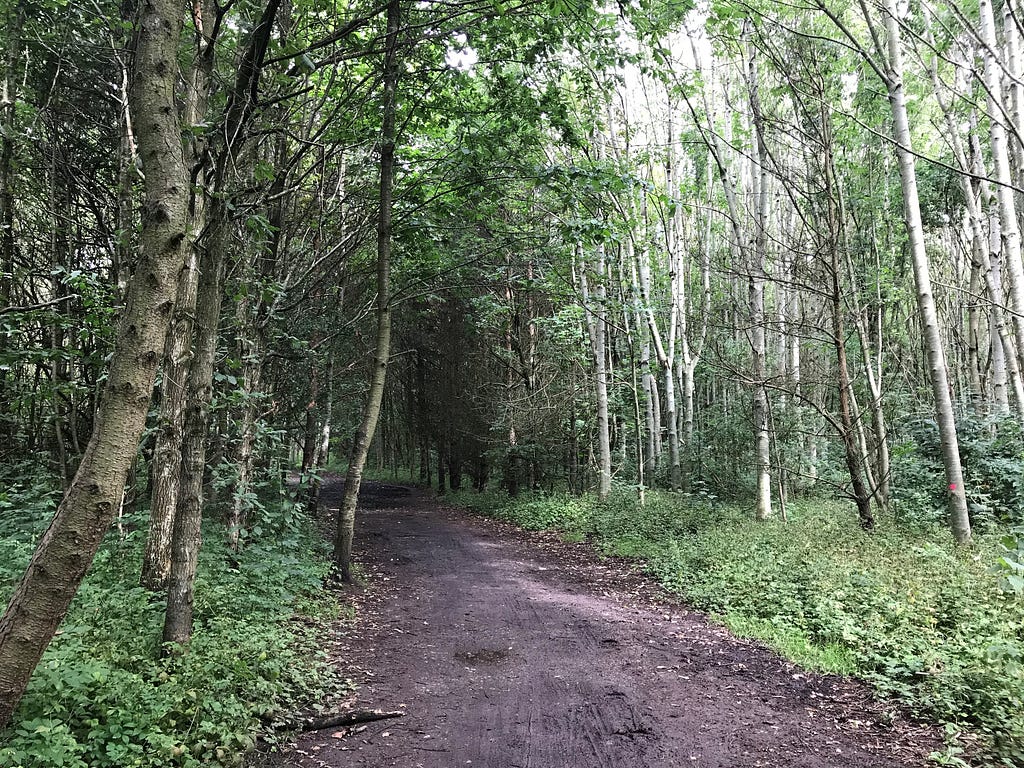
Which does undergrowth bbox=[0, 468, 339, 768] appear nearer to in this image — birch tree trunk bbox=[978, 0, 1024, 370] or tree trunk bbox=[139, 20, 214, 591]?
tree trunk bbox=[139, 20, 214, 591]

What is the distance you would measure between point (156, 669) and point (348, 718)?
1.41 m

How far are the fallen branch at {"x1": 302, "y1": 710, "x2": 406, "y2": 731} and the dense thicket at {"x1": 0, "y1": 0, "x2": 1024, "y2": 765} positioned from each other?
124 centimetres

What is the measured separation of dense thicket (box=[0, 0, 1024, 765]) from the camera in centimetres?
443

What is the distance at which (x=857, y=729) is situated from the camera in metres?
4.27

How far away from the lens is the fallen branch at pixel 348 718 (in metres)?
4.23

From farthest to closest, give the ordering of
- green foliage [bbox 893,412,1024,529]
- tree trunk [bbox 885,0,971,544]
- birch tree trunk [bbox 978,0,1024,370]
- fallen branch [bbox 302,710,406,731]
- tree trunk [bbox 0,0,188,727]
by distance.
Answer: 1. green foliage [bbox 893,412,1024,529]
2. birch tree trunk [bbox 978,0,1024,370]
3. tree trunk [bbox 885,0,971,544]
4. fallen branch [bbox 302,710,406,731]
5. tree trunk [bbox 0,0,188,727]

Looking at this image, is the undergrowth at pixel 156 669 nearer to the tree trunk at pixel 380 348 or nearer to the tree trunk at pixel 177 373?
the tree trunk at pixel 177 373

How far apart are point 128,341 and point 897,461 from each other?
1358cm

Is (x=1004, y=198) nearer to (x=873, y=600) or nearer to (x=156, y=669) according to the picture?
→ (x=873, y=600)

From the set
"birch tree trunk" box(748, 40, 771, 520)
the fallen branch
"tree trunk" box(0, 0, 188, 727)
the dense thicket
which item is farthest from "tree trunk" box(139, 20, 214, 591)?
"birch tree trunk" box(748, 40, 771, 520)

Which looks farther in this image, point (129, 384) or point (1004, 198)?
point (1004, 198)

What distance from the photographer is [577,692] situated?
189 inches

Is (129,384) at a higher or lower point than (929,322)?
lower

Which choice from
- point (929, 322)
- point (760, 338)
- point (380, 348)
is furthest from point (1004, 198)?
point (380, 348)
